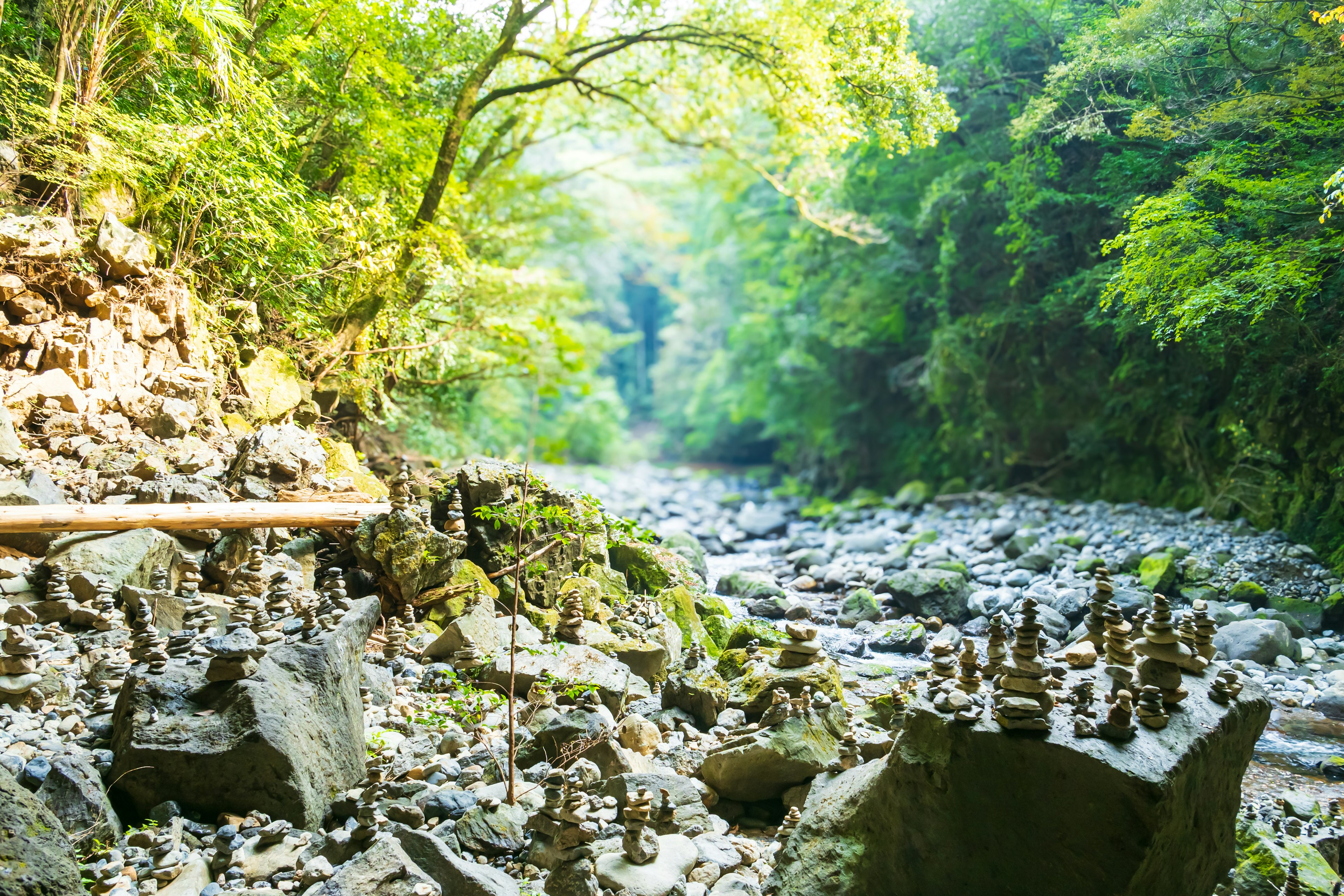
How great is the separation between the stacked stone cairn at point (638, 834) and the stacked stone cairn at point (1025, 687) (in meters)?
1.33

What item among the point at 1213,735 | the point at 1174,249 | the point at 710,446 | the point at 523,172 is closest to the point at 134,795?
Answer: the point at 1213,735

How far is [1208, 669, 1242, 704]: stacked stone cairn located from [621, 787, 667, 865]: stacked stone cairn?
2229mm

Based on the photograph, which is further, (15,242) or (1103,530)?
(1103,530)

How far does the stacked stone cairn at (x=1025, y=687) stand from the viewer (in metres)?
2.47

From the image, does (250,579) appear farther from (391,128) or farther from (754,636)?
(391,128)

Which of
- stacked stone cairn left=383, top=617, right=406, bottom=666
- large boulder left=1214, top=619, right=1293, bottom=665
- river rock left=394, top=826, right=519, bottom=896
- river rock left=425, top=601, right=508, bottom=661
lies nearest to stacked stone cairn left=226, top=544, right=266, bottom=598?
stacked stone cairn left=383, top=617, right=406, bottom=666

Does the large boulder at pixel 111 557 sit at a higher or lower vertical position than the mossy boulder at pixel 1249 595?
lower

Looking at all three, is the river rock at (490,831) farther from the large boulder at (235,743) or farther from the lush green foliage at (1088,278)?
the lush green foliage at (1088,278)

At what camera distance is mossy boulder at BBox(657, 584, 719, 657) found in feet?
19.3

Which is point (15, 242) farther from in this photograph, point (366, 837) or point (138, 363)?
point (366, 837)

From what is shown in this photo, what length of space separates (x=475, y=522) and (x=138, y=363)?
116 inches

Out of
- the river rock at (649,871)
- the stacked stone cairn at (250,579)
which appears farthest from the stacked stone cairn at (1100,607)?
the stacked stone cairn at (250,579)

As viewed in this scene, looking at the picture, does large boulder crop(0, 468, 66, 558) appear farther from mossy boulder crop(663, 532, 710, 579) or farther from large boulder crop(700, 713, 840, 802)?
mossy boulder crop(663, 532, 710, 579)

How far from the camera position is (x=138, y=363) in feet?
18.9
